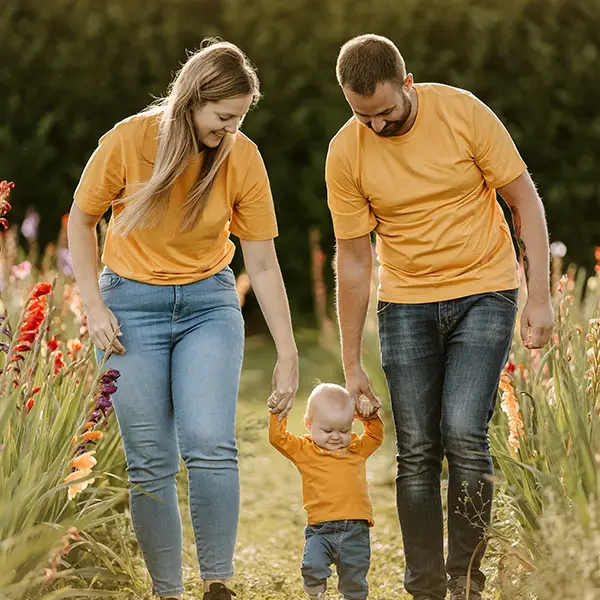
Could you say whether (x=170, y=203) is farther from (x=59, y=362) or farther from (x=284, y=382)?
(x=59, y=362)

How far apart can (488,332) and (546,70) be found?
611cm

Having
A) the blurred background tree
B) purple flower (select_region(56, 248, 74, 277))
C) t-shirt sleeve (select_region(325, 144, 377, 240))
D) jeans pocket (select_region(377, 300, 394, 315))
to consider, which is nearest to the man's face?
Result: t-shirt sleeve (select_region(325, 144, 377, 240))

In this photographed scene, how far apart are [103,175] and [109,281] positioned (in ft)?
1.19

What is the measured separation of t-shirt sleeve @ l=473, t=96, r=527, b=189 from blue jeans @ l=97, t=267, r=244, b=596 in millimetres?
968

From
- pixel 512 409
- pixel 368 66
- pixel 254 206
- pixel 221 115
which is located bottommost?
pixel 512 409

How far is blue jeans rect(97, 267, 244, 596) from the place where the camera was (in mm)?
3631

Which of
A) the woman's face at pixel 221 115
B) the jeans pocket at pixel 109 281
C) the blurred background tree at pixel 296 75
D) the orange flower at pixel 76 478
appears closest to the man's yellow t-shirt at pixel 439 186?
the woman's face at pixel 221 115

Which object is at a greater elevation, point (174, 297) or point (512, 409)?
point (174, 297)

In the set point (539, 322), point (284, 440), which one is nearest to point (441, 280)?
point (539, 322)

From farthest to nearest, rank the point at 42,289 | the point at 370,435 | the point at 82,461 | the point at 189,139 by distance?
the point at 370,435 < the point at 189,139 < the point at 42,289 < the point at 82,461

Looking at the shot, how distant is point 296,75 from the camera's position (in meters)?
9.52

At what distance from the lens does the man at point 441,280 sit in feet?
11.9

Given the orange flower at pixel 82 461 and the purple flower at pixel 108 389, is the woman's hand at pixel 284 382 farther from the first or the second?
the orange flower at pixel 82 461

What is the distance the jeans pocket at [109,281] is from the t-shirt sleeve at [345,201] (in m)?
0.73
